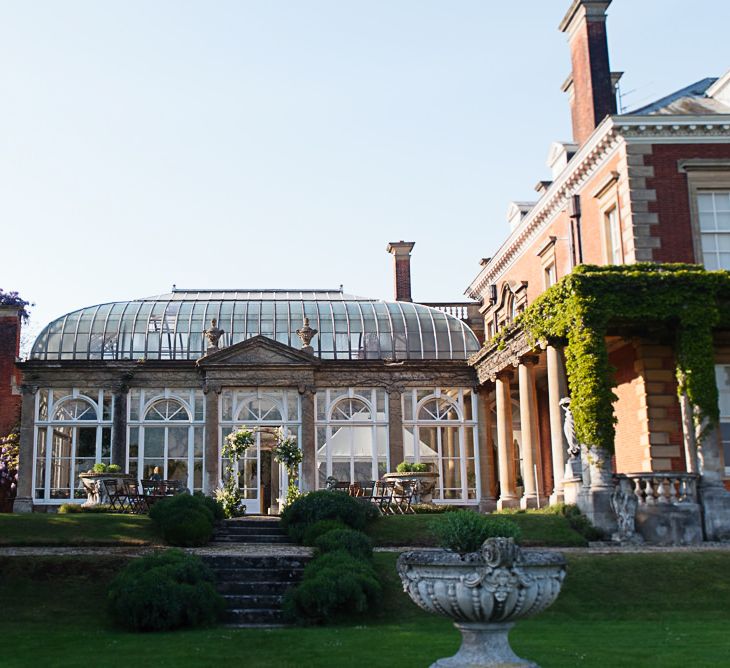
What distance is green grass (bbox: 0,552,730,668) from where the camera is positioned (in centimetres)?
873

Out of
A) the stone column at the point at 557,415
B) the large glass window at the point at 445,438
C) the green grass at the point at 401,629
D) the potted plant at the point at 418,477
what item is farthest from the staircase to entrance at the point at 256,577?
Answer: the large glass window at the point at 445,438

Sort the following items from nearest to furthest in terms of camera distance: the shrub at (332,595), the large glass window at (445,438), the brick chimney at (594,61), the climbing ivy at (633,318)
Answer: the shrub at (332,595), the climbing ivy at (633,318), the brick chimney at (594,61), the large glass window at (445,438)

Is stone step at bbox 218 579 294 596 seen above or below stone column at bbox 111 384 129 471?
below

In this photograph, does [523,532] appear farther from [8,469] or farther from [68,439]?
[8,469]

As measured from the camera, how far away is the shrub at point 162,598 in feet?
36.2

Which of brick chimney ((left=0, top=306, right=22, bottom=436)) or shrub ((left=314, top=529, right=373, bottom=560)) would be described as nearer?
shrub ((left=314, top=529, right=373, bottom=560))

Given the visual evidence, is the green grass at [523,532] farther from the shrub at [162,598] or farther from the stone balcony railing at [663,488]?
the shrub at [162,598]

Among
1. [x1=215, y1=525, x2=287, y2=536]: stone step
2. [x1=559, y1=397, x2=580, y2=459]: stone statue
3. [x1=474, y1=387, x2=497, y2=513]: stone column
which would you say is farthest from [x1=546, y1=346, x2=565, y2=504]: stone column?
[x1=474, y1=387, x2=497, y2=513]: stone column

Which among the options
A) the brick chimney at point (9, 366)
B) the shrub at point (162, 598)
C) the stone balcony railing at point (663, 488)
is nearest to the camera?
the shrub at point (162, 598)

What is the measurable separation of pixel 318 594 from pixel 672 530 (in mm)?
7965

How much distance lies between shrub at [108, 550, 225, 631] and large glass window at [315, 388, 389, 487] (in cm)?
1503

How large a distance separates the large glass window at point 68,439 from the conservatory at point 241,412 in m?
0.03

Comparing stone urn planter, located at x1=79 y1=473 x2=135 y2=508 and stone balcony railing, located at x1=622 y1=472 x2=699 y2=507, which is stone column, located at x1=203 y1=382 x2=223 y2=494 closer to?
stone urn planter, located at x1=79 y1=473 x2=135 y2=508

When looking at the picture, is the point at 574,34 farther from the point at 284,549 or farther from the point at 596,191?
the point at 284,549
